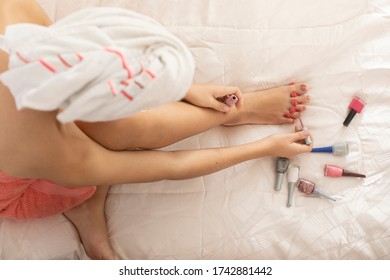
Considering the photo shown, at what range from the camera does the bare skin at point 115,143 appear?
2.54 feet

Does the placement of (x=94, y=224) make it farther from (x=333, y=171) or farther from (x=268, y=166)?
(x=333, y=171)

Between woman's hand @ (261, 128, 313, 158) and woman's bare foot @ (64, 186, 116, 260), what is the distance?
0.43 metres

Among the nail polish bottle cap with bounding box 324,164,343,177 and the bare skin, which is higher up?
the bare skin

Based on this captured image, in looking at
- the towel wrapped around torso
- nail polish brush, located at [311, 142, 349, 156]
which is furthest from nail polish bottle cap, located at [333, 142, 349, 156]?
the towel wrapped around torso

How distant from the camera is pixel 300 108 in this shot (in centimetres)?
113

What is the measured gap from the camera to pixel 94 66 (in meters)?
0.59

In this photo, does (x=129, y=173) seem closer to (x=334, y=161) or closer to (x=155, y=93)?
(x=155, y=93)

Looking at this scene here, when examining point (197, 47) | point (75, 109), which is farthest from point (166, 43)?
point (197, 47)

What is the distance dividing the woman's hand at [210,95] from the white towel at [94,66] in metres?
0.40

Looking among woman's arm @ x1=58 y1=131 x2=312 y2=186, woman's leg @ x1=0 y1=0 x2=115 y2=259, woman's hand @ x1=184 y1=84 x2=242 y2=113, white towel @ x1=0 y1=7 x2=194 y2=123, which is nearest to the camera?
white towel @ x1=0 y1=7 x2=194 y2=123

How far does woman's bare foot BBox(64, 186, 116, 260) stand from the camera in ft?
3.68

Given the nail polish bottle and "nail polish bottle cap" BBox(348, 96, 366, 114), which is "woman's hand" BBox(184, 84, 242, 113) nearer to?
the nail polish bottle

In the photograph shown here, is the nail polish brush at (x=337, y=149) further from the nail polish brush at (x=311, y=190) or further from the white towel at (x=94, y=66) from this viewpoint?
the white towel at (x=94, y=66)

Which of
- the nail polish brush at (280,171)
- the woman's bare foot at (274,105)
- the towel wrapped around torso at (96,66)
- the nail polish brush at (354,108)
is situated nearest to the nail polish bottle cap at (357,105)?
the nail polish brush at (354,108)
